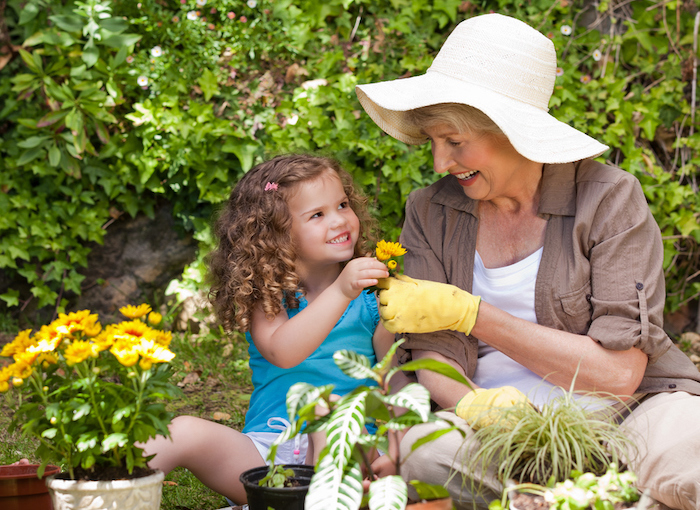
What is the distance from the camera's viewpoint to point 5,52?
325cm

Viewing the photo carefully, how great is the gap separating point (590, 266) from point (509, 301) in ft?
0.77

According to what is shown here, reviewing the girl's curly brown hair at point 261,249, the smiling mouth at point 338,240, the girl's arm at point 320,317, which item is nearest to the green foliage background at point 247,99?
the girl's curly brown hair at point 261,249

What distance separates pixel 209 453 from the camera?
173 cm

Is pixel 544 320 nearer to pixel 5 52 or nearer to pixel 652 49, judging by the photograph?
pixel 652 49

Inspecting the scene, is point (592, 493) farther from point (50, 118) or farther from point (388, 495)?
point (50, 118)

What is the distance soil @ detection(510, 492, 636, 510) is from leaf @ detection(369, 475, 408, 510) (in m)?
0.21

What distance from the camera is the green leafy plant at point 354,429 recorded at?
3.38 ft

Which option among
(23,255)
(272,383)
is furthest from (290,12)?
(272,383)

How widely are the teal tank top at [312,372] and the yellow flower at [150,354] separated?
829mm

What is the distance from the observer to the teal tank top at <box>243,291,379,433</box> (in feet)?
6.58

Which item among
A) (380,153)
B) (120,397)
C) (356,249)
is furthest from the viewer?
(380,153)

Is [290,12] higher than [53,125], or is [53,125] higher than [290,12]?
[290,12]

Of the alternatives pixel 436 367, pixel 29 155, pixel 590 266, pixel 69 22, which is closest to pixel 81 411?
pixel 436 367

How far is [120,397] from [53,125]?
2.37 metres
